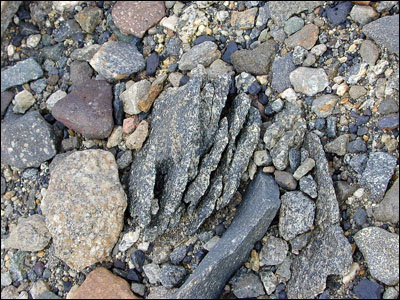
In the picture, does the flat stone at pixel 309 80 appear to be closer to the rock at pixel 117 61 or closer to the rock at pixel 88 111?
the rock at pixel 117 61

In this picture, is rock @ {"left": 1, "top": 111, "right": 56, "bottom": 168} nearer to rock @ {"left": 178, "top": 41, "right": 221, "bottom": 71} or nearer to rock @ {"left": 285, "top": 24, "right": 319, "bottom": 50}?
rock @ {"left": 178, "top": 41, "right": 221, "bottom": 71}

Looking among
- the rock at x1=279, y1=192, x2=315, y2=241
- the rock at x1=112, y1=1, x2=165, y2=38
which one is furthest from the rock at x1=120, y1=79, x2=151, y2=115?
the rock at x1=279, y1=192, x2=315, y2=241

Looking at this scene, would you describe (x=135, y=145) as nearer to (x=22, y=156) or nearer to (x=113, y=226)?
(x=113, y=226)

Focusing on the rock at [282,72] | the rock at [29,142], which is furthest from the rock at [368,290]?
the rock at [29,142]

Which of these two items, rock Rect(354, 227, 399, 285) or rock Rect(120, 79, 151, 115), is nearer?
rock Rect(354, 227, 399, 285)

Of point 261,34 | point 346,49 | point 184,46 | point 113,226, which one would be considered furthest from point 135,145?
point 346,49

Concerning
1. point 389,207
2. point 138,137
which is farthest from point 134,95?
point 389,207

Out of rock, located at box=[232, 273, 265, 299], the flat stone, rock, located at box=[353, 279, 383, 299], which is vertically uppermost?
the flat stone
